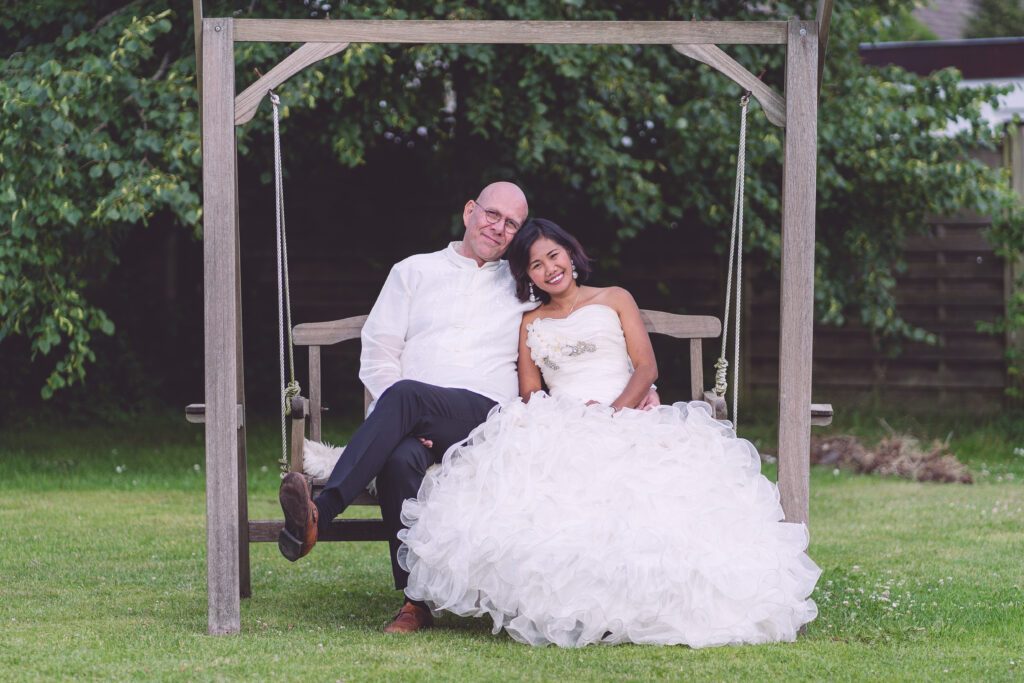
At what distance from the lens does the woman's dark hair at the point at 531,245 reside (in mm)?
4699

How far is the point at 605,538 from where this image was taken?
3836 mm

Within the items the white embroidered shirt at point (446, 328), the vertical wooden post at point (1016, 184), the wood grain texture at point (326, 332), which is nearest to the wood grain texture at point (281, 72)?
the white embroidered shirt at point (446, 328)

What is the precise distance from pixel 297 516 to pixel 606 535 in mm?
865

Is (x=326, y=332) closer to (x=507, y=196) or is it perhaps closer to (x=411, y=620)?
(x=507, y=196)

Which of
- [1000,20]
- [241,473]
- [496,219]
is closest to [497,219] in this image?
[496,219]

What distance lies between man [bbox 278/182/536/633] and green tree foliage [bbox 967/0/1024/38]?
14327 millimetres

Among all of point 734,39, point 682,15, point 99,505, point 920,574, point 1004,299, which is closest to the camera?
point 734,39

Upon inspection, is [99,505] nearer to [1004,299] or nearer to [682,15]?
[682,15]

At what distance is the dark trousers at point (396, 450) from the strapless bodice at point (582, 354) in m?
0.47

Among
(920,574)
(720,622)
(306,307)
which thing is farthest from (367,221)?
(720,622)

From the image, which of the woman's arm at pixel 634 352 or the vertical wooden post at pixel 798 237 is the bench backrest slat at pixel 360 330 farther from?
the vertical wooden post at pixel 798 237

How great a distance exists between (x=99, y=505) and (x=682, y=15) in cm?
428

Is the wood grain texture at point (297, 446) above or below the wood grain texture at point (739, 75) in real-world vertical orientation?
below

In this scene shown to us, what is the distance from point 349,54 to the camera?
23.0ft
